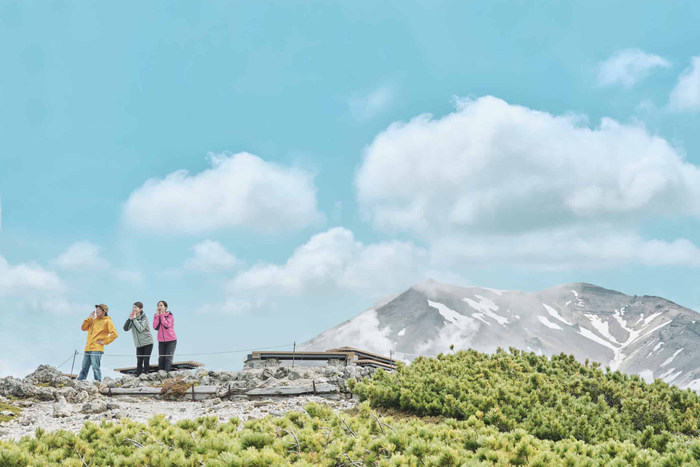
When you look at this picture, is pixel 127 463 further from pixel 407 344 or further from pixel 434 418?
pixel 407 344

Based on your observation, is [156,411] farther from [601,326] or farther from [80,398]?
[601,326]

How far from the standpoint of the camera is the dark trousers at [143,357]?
13992 mm

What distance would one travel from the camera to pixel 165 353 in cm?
1407

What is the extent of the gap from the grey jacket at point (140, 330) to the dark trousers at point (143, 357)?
159 mm

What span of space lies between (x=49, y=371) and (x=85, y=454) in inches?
367

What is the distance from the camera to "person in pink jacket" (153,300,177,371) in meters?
14.0

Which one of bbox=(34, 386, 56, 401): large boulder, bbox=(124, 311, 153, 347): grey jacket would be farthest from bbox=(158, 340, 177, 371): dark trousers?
bbox=(34, 386, 56, 401): large boulder

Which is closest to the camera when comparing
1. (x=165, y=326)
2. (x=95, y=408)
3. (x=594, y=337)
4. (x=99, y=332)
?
(x=95, y=408)

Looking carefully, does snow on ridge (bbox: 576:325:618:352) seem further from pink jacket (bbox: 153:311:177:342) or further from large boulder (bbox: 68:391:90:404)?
large boulder (bbox: 68:391:90:404)

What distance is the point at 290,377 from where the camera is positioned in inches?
432

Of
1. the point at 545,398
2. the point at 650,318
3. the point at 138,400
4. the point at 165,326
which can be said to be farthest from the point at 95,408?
the point at 650,318

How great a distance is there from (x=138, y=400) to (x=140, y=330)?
3556mm

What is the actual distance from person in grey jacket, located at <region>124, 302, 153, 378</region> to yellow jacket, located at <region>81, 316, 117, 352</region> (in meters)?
0.44

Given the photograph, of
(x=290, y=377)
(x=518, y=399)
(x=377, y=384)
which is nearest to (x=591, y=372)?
(x=518, y=399)
